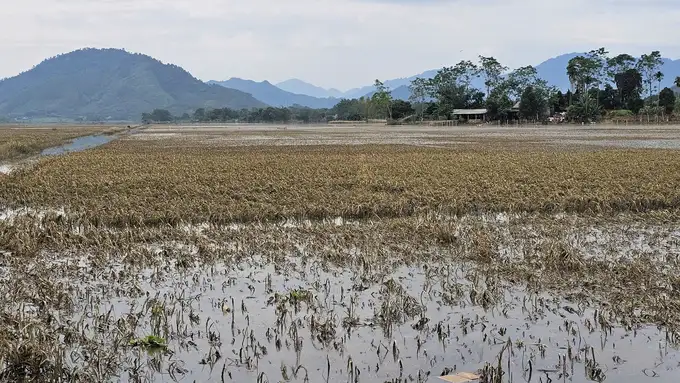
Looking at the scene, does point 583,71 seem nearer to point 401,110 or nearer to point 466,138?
point 401,110

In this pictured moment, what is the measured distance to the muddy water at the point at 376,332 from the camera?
552 centimetres

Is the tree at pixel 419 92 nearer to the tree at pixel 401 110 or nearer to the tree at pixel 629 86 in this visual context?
the tree at pixel 401 110

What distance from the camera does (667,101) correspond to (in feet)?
286

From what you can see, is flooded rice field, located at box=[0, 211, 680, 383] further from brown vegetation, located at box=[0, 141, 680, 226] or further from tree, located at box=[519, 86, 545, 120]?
tree, located at box=[519, 86, 545, 120]

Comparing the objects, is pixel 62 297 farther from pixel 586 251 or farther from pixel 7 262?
pixel 586 251

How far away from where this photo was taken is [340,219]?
43.3 ft

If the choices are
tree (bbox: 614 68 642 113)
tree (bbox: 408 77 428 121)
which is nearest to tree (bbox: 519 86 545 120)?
tree (bbox: 614 68 642 113)

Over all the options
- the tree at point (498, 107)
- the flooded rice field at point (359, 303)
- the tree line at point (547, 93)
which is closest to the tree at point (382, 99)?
the tree line at point (547, 93)

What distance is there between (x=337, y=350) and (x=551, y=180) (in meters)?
13.5

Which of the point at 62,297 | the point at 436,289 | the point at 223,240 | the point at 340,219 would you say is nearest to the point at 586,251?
the point at 436,289

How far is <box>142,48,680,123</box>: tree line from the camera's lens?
88875mm

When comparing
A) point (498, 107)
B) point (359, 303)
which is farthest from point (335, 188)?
point (498, 107)

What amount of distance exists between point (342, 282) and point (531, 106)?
9068cm

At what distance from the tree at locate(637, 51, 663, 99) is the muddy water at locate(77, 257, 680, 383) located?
99646 millimetres
